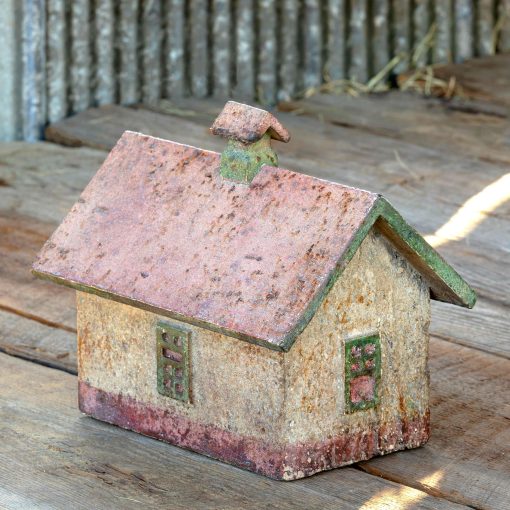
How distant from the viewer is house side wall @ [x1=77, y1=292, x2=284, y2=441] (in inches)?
88.7

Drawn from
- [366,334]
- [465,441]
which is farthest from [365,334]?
[465,441]

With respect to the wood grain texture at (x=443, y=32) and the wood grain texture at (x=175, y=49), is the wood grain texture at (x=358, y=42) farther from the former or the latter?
the wood grain texture at (x=175, y=49)

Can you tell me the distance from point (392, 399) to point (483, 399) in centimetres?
37

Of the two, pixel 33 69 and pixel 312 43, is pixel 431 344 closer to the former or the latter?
pixel 33 69

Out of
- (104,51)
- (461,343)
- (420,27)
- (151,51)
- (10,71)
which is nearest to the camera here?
(461,343)

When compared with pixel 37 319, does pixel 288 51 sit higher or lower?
higher

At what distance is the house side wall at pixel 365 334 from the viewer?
225cm

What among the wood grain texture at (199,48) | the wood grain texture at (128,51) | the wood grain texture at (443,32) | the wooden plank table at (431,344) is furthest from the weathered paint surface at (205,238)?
the wood grain texture at (443,32)

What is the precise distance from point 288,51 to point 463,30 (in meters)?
0.78

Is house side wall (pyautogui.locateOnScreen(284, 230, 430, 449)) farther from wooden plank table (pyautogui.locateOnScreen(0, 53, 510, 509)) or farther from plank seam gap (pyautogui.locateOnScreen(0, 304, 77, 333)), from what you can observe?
plank seam gap (pyautogui.locateOnScreen(0, 304, 77, 333))

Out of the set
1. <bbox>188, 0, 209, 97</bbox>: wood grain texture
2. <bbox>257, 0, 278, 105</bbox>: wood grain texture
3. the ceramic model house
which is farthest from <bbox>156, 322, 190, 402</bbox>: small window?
<bbox>257, 0, 278, 105</bbox>: wood grain texture

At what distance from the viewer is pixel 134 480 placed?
2.35 meters

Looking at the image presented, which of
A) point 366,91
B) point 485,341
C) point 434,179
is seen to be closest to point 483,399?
point 485,341

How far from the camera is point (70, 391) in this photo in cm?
275
